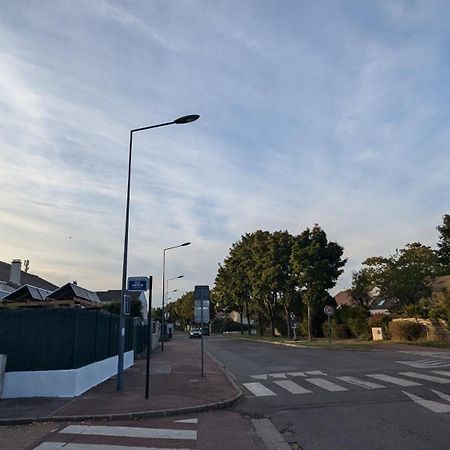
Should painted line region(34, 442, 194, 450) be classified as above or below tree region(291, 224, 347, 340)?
below

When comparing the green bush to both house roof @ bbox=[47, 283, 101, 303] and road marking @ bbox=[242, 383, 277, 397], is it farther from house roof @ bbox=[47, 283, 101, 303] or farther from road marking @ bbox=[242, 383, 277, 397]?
house roof @ bbox=[47, 283, 101, 303]

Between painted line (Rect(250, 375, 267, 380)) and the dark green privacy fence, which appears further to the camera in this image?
painted line (Rect(250, 375, 267, 380))

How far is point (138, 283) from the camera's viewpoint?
14.4 meters

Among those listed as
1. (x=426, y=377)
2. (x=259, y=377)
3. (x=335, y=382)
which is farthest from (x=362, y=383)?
(x=259, y=377)

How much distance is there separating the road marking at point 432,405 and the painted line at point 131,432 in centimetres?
493

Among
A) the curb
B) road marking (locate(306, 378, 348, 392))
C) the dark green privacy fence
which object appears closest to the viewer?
the curb

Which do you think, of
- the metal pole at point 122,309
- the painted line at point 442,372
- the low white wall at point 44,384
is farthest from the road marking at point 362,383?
the low white wall at point 44,384

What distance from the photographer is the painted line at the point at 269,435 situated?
7859 millimetres

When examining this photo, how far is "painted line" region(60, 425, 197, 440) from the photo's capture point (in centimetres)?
845

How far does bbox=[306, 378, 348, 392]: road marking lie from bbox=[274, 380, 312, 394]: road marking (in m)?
0.60

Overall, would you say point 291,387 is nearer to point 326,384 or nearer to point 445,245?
point 326,384

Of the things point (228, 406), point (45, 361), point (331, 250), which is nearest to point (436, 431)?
point (228, 406)

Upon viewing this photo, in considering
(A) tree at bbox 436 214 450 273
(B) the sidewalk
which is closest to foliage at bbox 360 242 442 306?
(A) tree at bbox 436 214 450 273

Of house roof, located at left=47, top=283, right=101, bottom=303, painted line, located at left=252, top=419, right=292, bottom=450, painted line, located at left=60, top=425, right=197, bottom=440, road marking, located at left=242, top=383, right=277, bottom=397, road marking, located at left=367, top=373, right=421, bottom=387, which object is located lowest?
painted line, located at left=252, top=419, right=292, bottom=450
